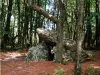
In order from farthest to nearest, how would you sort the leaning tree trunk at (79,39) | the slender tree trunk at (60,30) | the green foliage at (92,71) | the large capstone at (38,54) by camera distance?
the large capstone at (38,54), the slender tree trunk at (60,30), the green foliage at (92,71), the leaning tree trunk at (79,39)

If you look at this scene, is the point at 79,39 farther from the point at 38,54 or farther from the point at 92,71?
the point at 38,54

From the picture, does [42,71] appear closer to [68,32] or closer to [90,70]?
[90,70]

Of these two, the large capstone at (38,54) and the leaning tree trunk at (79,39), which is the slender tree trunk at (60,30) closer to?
the large capstone at (38,54)

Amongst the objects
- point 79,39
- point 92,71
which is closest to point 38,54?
point 92,71

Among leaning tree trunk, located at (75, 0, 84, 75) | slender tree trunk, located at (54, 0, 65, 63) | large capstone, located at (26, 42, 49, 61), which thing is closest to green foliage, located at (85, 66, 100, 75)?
leaning tree trunk, located at (75, 0, 84, 75)

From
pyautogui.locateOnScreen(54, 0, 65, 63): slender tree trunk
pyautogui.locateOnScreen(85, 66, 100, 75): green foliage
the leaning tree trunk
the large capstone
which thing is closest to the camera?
the leaning tree trunk

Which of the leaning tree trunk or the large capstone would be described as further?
the large capstone

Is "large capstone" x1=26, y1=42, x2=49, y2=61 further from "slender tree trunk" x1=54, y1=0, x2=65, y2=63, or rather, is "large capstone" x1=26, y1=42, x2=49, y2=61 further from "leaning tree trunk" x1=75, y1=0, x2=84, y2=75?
"leaning tree trunk" x1=75, y1=0, x2=84, y2=75

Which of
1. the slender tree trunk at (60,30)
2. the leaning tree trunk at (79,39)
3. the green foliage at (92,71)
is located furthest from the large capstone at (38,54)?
the leaning tree trunk at (79,39)

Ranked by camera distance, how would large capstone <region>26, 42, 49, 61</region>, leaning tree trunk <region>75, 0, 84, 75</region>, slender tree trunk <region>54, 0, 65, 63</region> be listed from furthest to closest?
large capstone <region>26, 42, 49, 61</region> < slender tree trunk <region>54, 0, 65, 63</region> < leaning tree trunk <region>75, 0, 84, 75</region>

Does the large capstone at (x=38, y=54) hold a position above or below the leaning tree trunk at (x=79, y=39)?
below

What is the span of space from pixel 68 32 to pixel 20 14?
553 centimetres

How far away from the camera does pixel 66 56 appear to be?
12898 millimetres

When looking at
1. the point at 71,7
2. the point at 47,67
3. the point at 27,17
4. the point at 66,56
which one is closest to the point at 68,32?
the point at 71,7
